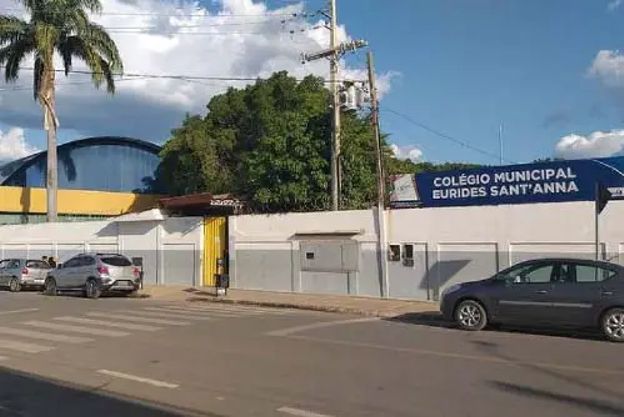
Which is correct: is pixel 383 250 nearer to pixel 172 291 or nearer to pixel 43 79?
pixel 172 291

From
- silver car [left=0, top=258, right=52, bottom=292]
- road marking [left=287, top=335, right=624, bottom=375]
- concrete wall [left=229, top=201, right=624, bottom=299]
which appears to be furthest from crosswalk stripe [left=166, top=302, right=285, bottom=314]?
silver car [left=0, top=258, right=52, bottom=292]

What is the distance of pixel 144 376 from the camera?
1048 cm

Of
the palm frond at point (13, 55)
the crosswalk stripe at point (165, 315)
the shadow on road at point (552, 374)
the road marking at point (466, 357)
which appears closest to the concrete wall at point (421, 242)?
the crosswalk stripe at point (165, 315)

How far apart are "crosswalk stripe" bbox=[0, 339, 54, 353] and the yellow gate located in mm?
14977

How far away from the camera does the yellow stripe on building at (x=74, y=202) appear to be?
43.7 m

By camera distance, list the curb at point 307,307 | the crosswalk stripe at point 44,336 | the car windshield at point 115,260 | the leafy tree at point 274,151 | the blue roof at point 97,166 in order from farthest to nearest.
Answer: the blue roof at point 97,166
the leafy tree at point 274,151
the car windshield at point 115,260
the curb at point 307,307
the crosswalk stripe at point 44,336

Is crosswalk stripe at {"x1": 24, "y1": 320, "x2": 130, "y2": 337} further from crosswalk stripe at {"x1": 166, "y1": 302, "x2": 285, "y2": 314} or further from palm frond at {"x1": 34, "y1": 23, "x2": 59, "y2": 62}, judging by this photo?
palm frond at {"x1": 34, "y1": 23, "x2": 59, "y2": 62}

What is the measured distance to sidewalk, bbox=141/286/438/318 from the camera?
20625 mm

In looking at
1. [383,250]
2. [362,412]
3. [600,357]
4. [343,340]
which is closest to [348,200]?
[383,250]

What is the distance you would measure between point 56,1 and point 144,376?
3060 cm

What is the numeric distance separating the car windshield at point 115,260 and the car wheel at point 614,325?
17.1 metres

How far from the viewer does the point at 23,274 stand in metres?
31.3

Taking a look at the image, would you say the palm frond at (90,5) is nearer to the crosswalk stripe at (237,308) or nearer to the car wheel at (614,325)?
the crosswalk stripe at (237,308)

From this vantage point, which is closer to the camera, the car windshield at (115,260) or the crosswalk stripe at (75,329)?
the crosswalk stripe at (75,329)
